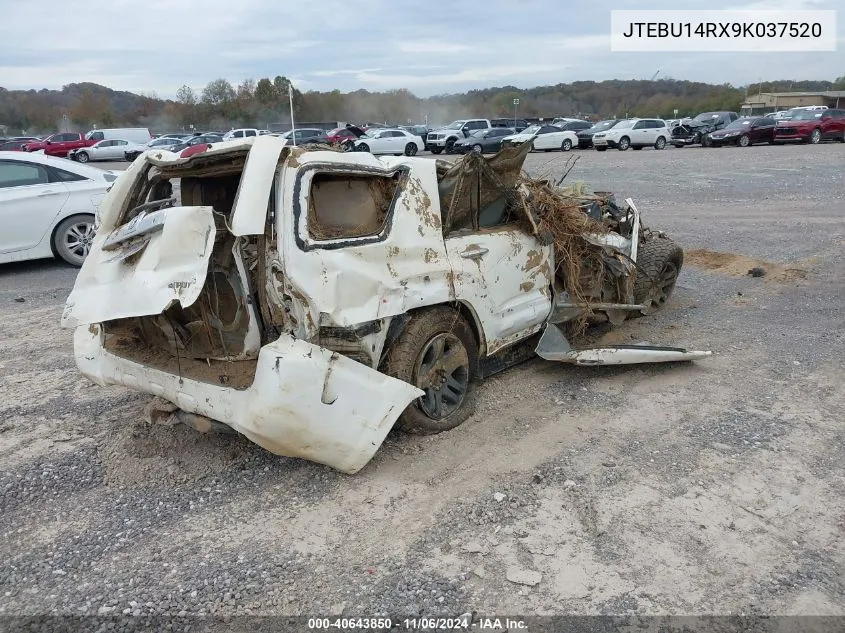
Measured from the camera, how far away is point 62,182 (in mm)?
8891

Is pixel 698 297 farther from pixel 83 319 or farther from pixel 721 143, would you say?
pixel 721 143

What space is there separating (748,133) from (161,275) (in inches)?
1151

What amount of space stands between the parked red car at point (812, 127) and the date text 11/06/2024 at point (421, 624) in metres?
29.8

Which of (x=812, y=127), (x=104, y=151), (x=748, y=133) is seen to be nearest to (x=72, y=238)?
(x=748, y=133)

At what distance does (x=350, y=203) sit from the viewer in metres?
3.87

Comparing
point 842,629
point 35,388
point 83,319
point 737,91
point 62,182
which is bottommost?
point 842,629

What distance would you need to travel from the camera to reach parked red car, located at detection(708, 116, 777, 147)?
27484mm

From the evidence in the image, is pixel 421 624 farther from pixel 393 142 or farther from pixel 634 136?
pixel 634 136

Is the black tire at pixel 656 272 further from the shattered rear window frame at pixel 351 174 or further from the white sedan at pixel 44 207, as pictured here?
the white sedan at pixel 44 207

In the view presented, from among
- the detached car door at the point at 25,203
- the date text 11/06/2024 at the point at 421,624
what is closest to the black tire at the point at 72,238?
the detached car door at the point at 25,203

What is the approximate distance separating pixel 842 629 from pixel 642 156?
24.4 metres

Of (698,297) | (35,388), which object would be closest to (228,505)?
(35,388)

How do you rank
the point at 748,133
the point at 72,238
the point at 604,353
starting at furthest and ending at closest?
the point at 748,133 < the point at 72,238 < the point at 604,353

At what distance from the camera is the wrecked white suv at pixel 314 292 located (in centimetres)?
332
